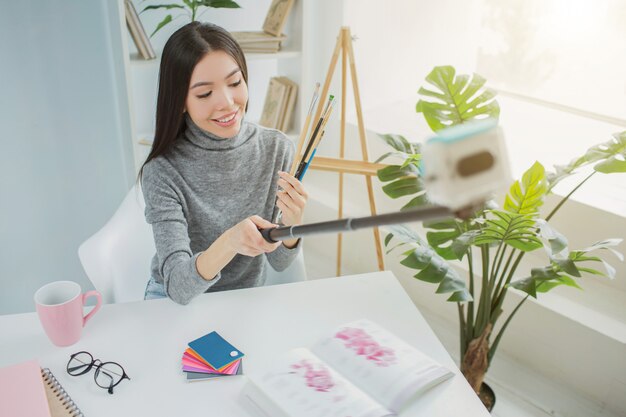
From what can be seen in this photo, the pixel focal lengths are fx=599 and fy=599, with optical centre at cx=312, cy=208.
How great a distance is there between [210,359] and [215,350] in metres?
0.03

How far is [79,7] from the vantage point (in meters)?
2.00

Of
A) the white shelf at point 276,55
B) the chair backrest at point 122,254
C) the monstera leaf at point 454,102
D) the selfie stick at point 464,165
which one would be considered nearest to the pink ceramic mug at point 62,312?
the chair backrest at point 122,254

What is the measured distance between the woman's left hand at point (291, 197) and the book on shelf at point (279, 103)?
4.08ft

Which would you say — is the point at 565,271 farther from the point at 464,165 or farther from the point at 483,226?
the point at 464,165

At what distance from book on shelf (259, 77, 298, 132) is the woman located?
2.91ft

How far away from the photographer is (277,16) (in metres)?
2.33

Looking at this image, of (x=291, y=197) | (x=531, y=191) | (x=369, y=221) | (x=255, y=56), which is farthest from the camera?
(x=255, y=56)

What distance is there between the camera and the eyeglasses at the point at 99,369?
3.47 ft

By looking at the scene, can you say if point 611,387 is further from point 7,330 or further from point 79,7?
point 79,7

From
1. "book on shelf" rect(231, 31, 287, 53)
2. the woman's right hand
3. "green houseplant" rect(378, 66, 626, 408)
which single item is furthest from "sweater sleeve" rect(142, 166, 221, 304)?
"book on shelf" rect(231, 31, 287, 53)

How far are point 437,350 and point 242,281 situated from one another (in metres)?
0.63

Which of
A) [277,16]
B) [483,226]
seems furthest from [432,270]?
[277,16]

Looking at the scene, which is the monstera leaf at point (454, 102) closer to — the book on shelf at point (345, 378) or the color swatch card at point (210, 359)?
the book on shelf at point (345, 378)

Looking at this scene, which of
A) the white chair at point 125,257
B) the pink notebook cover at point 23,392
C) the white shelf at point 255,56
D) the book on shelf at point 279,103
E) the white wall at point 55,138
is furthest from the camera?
the book on shelf at point 279,103
